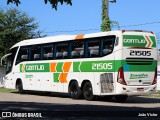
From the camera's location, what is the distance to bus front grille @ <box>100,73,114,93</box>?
23.0 meters

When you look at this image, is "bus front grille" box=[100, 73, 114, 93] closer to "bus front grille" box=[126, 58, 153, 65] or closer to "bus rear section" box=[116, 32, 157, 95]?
"bus rear section" box=[116, 32, 157, 95]

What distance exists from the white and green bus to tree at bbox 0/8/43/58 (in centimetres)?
1478

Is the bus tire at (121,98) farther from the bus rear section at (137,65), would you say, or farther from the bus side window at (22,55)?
the bus side window at (22,55)

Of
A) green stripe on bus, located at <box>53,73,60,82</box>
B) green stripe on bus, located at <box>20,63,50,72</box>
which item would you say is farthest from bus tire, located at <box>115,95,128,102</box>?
green stripe on bus, located at <box>20,63,50,72</box>

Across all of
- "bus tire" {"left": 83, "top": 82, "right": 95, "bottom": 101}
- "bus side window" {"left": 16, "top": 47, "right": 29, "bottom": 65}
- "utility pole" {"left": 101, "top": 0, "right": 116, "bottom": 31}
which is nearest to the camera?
"bus tire" {"left": 83, "top": 82, "right": 95, "bottom": 101}

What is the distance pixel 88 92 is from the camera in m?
24.7

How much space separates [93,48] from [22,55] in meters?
7.88

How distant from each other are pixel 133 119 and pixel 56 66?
44.2 feet

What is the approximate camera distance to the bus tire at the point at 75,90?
25422 mm

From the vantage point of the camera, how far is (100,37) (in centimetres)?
2377

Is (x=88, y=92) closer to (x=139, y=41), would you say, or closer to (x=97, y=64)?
(x=97, y=64)

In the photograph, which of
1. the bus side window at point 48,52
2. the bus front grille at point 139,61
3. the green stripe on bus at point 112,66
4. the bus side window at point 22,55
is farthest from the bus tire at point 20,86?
the bus front grille at point 139,61

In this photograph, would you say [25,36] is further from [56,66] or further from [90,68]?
[90,68]

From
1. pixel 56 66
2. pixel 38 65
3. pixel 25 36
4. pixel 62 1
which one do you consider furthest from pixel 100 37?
pixel 25 36
